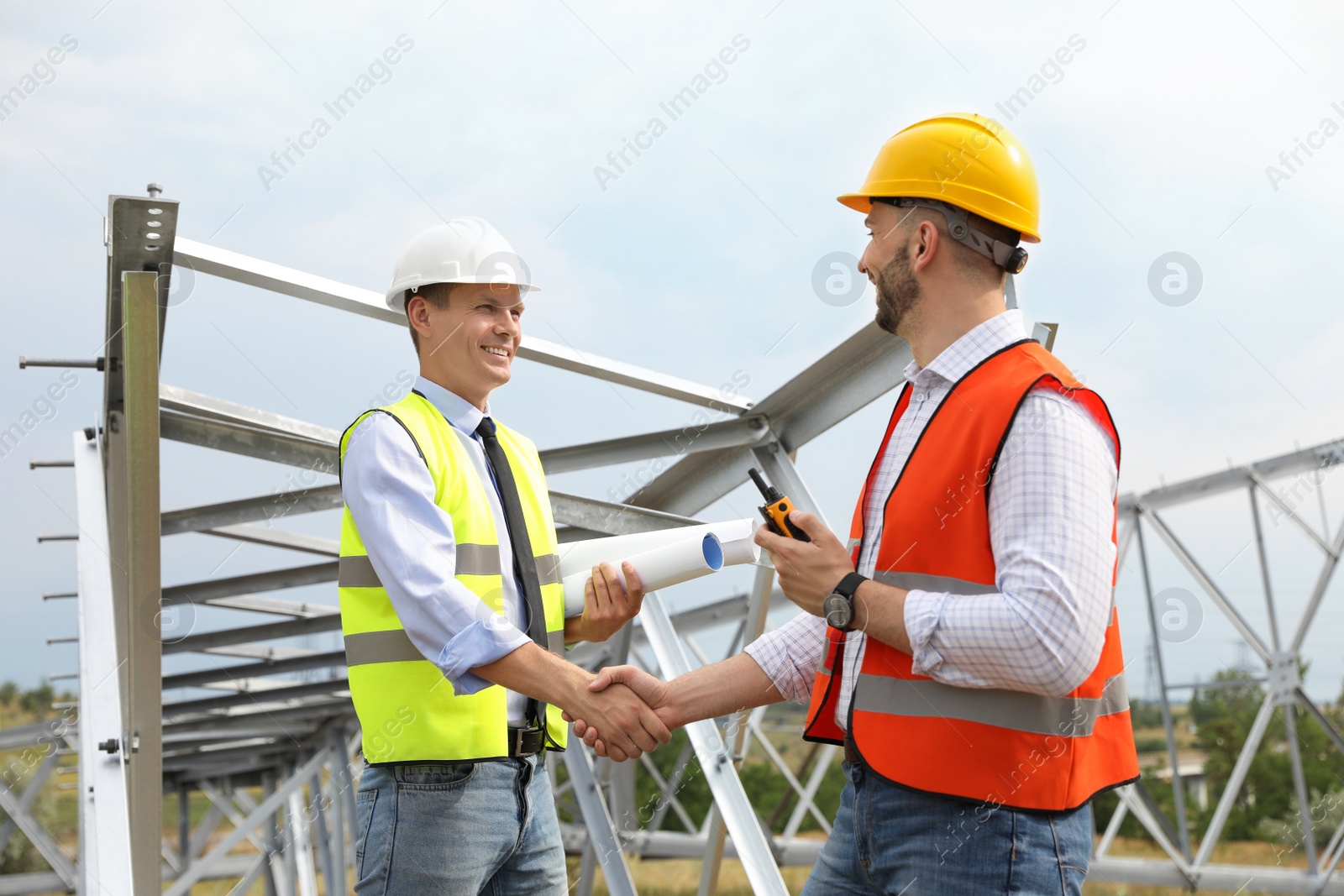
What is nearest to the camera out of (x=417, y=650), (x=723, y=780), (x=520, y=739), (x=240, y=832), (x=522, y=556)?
(x=417, y=650)

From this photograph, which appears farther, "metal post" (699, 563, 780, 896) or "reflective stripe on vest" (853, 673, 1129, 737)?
"metal post" (699, 563, 780, 896)

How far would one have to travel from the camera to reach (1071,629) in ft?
6.50

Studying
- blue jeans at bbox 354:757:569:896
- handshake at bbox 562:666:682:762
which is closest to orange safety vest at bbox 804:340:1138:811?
handshake at bbox 562:666:682:762

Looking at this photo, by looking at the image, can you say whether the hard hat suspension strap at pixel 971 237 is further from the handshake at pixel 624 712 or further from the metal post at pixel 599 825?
the metal post at pixel 599 825

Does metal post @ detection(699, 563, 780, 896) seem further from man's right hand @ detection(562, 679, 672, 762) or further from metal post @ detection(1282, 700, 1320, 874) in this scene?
metal post @ detection(1282, 700, 1320, 874)

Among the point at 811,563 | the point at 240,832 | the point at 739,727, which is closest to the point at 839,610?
the point at 811,563

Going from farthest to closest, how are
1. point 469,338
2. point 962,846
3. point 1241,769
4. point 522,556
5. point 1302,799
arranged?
point 1241,769 → point 1302,799 → point 469,338 → point 522,556 → point 962,846

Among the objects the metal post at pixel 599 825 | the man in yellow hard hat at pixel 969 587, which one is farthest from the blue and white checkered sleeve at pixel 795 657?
the metal post at pixel 599 825

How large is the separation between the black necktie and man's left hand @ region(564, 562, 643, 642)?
0.22m

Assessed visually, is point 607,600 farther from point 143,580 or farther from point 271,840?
point 271,840

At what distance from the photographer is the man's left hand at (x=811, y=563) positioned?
2332 mm

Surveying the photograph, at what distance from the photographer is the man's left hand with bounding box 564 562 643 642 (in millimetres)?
3504

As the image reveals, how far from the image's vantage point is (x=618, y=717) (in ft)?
10.4

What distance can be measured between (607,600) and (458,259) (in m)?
1.21
